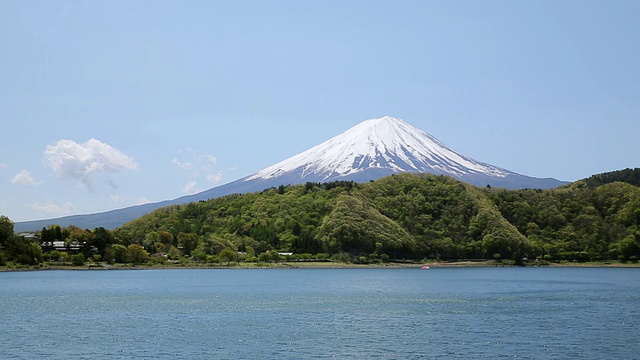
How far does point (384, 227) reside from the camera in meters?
113

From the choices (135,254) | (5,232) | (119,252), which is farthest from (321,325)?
(135,254)

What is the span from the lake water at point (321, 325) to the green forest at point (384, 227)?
5147 centimetres

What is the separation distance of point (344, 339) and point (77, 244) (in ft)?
255

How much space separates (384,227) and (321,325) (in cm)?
8061

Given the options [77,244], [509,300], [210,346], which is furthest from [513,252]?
[210,346]

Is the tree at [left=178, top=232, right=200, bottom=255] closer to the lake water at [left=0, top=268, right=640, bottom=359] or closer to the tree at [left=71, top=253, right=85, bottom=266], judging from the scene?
the tree at [left=71, top=253, right=85, bottom=266]

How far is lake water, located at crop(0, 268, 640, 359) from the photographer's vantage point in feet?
82.6

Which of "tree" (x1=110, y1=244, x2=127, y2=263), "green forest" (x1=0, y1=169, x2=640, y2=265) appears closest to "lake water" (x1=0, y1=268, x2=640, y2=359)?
"tree" (x1=110, y1=244, x2=127, y2=263)

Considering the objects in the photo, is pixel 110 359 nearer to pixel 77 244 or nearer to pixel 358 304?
pixel 358 304

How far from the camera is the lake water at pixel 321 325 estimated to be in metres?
25.2

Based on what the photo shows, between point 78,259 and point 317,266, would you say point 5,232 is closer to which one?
point 78,259

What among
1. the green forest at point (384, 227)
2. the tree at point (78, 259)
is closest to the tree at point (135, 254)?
the green forest at point (384, 227)

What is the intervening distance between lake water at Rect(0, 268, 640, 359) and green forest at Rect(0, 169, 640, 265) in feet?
169

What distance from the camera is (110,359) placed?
23.6 metres
